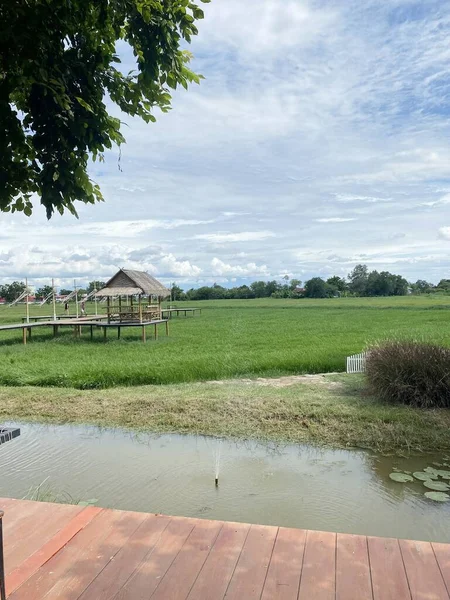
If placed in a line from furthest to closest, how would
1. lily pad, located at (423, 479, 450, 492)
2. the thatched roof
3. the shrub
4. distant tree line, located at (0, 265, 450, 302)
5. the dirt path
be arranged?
distant tree line, located at (0, 265, 450, 302) < the thatched roof < the dirt path < the shrub < lily pad, located at (423, 479, 450, 492)

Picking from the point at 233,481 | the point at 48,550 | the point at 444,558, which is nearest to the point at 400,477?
the point at 233,481

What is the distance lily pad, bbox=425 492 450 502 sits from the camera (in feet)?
15.5

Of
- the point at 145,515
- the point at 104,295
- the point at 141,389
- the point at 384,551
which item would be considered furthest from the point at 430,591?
the point at 104,295

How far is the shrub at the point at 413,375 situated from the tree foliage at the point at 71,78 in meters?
6.37

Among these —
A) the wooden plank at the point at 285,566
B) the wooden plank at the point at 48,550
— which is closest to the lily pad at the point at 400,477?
the wooden plank at the point at 285,566

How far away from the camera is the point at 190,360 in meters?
12.8

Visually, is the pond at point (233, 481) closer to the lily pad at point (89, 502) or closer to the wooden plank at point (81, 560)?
the lily pad at point (89, 502)

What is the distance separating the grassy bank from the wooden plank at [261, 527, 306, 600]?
11.7 ft

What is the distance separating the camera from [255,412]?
25.2 ft

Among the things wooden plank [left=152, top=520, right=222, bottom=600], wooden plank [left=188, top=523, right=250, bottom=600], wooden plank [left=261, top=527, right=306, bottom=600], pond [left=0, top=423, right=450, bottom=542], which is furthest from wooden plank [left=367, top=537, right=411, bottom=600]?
pond [left=0, top=423, right=450, bottom=542]

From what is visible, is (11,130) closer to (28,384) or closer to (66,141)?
(66,141)

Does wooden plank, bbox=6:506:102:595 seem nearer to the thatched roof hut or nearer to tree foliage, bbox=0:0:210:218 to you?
tree foliage, bbox=0:0:210:218

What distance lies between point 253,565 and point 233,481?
8.45ft

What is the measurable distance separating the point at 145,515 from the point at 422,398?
5.76 metres
